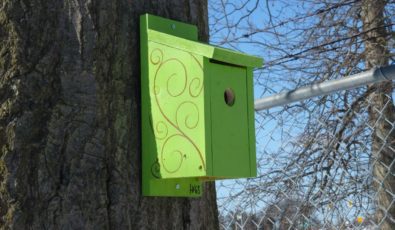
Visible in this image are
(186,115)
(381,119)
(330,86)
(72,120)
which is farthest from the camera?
(381,119)

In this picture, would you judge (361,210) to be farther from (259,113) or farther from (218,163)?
(218,163)

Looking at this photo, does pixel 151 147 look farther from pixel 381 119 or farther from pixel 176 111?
pixel 381 119

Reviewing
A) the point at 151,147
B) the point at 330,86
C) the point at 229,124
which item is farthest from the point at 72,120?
the point at 330,86

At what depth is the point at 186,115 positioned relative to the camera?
169 cm

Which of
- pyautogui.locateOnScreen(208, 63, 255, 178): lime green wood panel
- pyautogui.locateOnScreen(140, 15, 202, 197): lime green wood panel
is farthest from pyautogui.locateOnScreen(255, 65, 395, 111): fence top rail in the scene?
pyautogui.locateOnScreen(140, 15, 202, 197): lime green wood panel

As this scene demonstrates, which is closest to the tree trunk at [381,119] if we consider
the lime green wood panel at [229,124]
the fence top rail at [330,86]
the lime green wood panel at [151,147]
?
the fence top rail at [330,86]

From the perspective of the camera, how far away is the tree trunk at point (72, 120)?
1512 millimetres

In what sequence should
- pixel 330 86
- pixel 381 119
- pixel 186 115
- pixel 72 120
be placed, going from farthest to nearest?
pixel 381 119 < pixel 330 86 < pixel 186 115 < pixel 72 120

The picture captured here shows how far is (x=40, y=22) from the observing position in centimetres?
159

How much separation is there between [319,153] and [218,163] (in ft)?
7.06

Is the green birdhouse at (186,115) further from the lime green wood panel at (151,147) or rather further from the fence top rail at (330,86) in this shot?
the fence top rail at (330,86)

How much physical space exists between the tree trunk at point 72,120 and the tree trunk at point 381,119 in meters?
1.71

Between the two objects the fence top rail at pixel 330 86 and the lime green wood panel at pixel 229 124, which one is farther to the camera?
the fence top rail at pixel 330 86

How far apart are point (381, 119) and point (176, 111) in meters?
2.31
